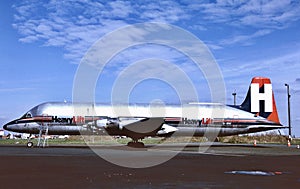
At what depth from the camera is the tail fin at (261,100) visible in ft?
153

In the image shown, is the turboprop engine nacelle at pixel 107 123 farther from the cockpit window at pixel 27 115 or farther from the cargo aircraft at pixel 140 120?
the cockpit window at pixel 27 115

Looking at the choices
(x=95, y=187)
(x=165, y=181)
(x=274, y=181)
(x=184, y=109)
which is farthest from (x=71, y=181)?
(x=184, y=109)

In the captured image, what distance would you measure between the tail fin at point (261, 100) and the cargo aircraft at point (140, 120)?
0.64ft

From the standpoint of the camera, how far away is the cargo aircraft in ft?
127

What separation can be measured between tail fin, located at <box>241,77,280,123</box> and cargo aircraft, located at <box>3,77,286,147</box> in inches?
7.7

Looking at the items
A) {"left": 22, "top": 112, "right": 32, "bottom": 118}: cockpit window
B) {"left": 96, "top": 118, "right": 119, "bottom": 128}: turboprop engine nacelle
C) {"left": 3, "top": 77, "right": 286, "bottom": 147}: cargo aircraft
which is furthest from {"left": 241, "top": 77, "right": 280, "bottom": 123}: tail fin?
{"left": 22, "top": 112, "right": 32, "bottom": 118}: cockpit window

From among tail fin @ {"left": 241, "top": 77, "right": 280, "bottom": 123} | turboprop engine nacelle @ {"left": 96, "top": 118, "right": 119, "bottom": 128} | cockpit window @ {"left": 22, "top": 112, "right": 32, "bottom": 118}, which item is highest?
tail fin @ {"left": 241, "top": 77, "right": 280, "bottom": 123}

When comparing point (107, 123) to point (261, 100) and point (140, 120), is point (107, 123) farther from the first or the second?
point (261, 100)

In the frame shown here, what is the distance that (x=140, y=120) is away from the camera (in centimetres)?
3800

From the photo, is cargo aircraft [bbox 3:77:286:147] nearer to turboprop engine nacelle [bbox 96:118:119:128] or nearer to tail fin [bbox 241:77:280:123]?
turboprop engine nacelle [bbox 96:118:119:128]

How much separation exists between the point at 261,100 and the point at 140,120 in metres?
17.8

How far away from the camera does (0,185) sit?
10578 mm

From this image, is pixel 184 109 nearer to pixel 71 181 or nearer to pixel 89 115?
pixel 89 115

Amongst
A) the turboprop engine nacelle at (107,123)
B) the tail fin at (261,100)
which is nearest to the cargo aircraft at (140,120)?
the turboprop engine nacelle at (107,123)
